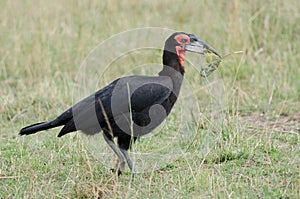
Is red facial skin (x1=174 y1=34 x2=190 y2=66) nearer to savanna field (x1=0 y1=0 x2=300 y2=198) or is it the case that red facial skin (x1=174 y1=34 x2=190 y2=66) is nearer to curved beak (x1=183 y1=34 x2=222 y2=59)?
curved beak (x1=183 y1=34 x2=222 y2=59)

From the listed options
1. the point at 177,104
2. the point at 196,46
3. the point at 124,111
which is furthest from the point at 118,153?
the point at 177,104

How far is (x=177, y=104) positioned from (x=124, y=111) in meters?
1.96

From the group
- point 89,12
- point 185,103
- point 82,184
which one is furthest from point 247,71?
point 82,184

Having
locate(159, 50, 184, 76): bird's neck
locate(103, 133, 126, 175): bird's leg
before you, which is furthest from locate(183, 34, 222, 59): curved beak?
locate(103, 133, 126, 175): bird's leg

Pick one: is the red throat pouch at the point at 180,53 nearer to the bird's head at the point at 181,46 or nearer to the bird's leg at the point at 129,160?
the bird's head at the point at 181,46

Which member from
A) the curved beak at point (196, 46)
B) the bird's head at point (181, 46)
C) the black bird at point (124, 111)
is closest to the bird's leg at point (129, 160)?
the black bird at point (124, 111)

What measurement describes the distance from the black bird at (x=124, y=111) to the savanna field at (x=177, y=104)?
246 mm

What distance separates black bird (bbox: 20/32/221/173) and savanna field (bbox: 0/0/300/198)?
0.25 metres

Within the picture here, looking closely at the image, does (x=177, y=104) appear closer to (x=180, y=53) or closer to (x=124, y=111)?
(x=180, y=53)

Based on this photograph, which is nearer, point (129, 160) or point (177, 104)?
point (129, 160)

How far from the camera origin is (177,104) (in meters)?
6.20

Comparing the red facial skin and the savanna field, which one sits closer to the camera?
the savanna field

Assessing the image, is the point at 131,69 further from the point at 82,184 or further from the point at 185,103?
the point at 82,184

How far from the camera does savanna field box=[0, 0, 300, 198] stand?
13.5 feet
